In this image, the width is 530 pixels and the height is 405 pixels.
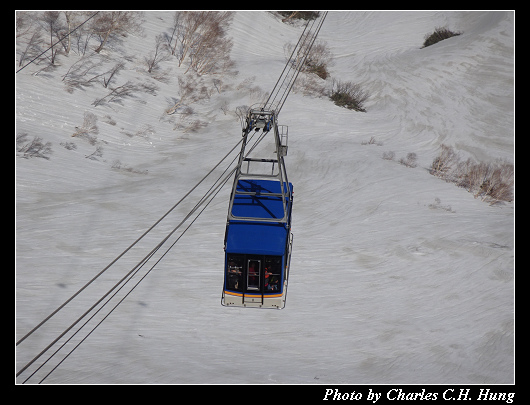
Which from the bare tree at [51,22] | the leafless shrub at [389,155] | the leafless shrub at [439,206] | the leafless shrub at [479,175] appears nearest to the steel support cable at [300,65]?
the leafless shrub at [389,155]

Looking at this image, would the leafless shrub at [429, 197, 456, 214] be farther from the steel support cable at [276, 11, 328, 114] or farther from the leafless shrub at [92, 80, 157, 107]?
the leafless shrub at [92, 80, 157, 107]

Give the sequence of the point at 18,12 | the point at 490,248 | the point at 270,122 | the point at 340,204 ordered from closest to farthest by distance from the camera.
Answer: the point at 270,122
the point at 490,248
the point at 340,204
the point at 18,12

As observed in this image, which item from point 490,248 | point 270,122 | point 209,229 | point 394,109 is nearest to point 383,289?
point 490,248

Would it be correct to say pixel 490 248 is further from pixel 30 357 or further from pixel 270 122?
pixel 30 357

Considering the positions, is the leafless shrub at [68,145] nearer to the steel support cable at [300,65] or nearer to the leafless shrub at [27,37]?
the leafless shrub at [27,37]

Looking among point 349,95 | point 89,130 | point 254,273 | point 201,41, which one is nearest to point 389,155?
point 349,95

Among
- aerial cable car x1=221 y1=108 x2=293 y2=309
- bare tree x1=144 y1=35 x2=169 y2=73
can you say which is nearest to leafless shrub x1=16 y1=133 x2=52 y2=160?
bare tree x1=144 y1=35 x2=169 y2=73
